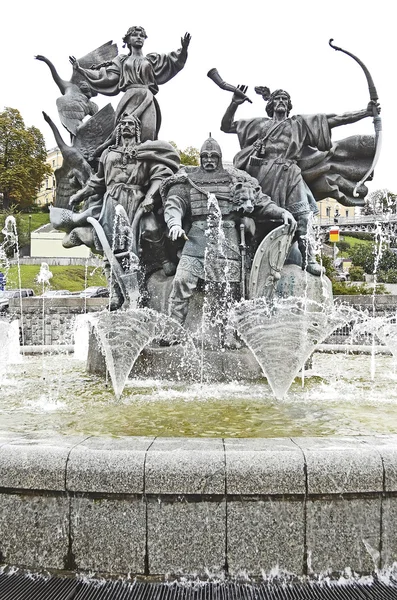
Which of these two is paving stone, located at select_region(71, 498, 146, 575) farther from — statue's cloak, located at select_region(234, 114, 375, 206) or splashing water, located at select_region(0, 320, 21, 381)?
statue's cloak, located at select_region(234, 114, 375, 206)

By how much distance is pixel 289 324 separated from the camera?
5.81 meters

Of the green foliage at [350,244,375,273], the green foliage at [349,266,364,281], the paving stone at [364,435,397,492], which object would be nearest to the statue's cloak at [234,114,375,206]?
the paving stone at [364,435,397,492]

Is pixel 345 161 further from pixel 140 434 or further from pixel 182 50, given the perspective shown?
pixel 140 434

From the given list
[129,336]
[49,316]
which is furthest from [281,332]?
[49,316]

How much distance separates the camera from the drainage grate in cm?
276

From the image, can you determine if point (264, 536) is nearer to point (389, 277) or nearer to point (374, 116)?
point (374, 116)

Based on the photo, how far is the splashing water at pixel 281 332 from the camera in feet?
18.1

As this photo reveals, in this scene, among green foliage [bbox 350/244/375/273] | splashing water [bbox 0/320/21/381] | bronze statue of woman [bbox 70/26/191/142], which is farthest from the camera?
green foliage [bbox 350/244/375/273]

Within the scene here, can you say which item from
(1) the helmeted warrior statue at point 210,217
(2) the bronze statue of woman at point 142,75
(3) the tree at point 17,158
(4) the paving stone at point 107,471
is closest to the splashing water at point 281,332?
(1) the helmeted warrior statue at point 210,217

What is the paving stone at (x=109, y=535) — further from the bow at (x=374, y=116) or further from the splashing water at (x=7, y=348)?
the bow at (x=374, y=116)

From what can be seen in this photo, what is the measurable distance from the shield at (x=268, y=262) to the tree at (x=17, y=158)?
53.0 m

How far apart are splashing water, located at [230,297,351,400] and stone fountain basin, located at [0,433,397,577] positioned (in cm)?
236

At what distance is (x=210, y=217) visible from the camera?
664 cm

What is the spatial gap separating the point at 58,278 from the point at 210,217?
1359 inches
